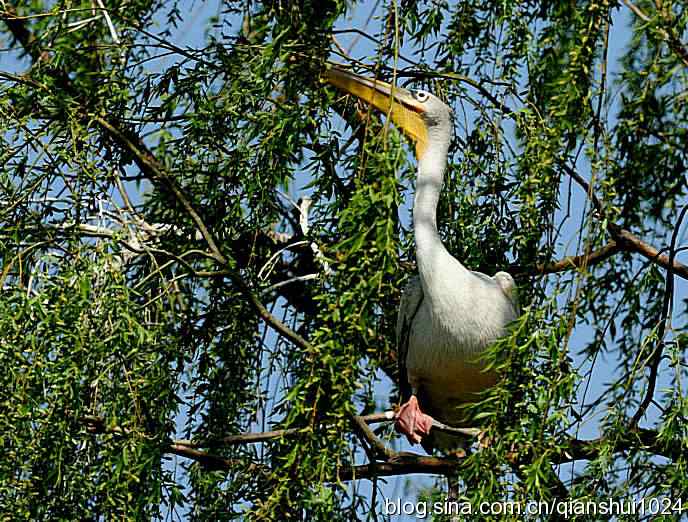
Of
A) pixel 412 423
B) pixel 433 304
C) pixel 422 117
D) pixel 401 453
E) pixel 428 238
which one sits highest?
pixel 422 117

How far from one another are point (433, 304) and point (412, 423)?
1.61 ft

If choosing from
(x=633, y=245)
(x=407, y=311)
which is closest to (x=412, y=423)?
(x=407, y=311)

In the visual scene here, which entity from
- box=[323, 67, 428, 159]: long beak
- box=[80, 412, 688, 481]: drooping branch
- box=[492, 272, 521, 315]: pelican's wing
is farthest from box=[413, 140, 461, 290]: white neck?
box=[80, 412, 688, 481]: drooping branch

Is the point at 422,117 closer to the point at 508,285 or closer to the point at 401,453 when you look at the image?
the point at 508,285

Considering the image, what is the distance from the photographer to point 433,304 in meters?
5.25

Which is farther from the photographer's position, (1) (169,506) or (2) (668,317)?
(1) (169,506)

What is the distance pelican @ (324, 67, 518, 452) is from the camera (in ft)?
16.8

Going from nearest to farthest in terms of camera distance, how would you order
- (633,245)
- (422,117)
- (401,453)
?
1. (401,453)
2. (633,245)
3. (422,117)

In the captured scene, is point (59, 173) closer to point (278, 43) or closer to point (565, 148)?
point (278, 43)

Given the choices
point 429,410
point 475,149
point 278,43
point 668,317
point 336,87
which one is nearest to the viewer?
point 668,317

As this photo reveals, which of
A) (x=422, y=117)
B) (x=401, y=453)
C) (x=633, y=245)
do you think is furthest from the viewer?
(x=422, y=117)

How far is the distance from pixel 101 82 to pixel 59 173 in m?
0.57

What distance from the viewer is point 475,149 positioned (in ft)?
17.3

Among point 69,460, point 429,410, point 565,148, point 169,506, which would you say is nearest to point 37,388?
point 69,460
